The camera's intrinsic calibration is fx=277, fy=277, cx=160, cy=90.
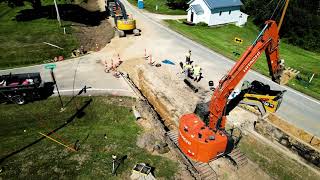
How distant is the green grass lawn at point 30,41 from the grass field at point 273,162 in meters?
23.4

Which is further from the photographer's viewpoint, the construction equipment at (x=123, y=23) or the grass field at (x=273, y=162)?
the construction equipment at (x=123, y=23)

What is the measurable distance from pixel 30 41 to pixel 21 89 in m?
15.0

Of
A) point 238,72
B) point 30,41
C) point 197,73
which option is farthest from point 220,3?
point 238,72

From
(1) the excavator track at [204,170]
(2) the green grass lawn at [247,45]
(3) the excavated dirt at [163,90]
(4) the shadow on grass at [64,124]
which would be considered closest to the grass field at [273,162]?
(1) the excavator track at [204,170]

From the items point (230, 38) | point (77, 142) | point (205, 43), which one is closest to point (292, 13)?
point (230, 38)

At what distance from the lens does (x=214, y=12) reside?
1759 inches

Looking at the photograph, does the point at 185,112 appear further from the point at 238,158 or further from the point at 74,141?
the point at 74,141

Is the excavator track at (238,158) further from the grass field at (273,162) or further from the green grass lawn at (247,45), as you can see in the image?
the green grass lawn at (247,45)

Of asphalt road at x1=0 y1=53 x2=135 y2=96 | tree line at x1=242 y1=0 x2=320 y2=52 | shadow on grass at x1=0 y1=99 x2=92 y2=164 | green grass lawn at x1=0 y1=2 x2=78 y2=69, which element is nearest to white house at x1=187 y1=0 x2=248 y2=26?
tree line at x1=242 y1=0 x2=320 y2=52

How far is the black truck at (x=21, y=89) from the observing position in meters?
23.1

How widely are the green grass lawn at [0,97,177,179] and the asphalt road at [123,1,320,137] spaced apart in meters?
10.1

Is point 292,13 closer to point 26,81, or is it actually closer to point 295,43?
point 295,43

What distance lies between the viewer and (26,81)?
80.2 ft

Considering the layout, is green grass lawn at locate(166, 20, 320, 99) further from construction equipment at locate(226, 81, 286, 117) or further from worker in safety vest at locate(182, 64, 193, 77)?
worker in safety vest at locate(182, 64, 193, 77)
